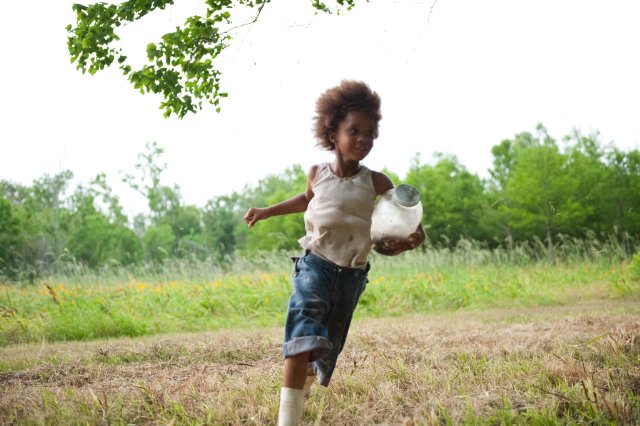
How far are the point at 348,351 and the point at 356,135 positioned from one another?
251 cm

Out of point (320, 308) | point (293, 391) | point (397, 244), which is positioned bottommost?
point (293, 391)

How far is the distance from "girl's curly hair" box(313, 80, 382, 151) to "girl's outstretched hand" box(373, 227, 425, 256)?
65 cm

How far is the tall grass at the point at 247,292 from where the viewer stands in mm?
8531

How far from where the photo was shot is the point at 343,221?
139 inches

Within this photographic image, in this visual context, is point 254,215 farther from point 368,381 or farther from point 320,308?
point 368,381

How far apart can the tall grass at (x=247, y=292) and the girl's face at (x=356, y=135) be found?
5.41 meters

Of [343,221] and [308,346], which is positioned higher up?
[343,221]

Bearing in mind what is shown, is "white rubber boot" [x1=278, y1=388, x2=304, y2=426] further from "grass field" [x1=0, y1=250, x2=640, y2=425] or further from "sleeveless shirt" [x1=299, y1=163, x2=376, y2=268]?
"sleeveless shirt" [x1=299, y1=163, x2=376, y2=268]

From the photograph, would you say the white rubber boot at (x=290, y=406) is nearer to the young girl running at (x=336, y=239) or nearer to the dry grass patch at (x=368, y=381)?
the young girl running at (x=336, y=239)

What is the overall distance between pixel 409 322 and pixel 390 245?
4.66 metres

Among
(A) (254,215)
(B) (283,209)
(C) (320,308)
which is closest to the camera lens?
(C) (320,308)

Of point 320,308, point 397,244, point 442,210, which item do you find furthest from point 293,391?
point 442,210

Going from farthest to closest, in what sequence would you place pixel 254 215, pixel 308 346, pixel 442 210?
1. pixel 442 210
2. pixel 254 215
3. pixel 308 346

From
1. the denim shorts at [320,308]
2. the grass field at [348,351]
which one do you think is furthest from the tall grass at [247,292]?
the denim shorts at [320,308]
